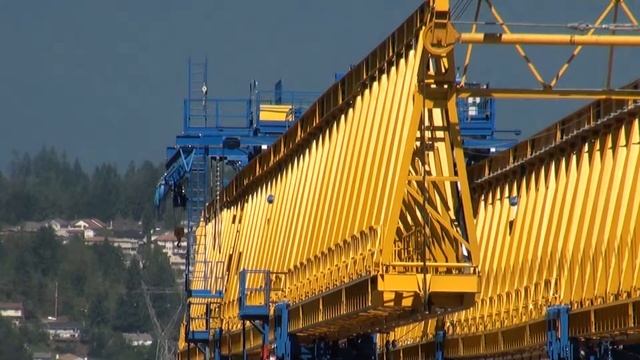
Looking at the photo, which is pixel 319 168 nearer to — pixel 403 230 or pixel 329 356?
pixel 329 356

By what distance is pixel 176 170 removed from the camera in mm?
94938

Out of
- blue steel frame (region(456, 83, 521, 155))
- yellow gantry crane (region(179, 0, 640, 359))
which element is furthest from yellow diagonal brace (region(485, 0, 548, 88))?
blue steel frame (region(456, 83, 521, 155))

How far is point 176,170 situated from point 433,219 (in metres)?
45.6

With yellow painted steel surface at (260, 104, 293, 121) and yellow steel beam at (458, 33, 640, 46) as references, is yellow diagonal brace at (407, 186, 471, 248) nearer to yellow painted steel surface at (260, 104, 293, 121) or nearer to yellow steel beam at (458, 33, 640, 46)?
yellow steel beam at (458, 33, 640, 46)

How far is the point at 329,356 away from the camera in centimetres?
6284

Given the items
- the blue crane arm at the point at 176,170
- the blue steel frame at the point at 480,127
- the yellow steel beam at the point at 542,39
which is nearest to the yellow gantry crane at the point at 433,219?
the yellow steel beam at the point at 542,39

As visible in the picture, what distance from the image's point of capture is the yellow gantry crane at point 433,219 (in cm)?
4956

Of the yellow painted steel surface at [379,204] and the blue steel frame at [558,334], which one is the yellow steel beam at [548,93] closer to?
the yellow painted steel surface at [379,204]

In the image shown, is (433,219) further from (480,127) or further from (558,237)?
(480,127)

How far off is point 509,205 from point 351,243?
848cm

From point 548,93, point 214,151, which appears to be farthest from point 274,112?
point 548,93

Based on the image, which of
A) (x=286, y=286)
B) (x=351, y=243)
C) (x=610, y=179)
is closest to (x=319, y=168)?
(x=286, y=286)

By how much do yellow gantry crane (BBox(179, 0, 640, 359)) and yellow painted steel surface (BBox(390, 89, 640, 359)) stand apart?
0.21ft

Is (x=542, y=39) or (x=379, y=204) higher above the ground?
(x=542, y=39)
